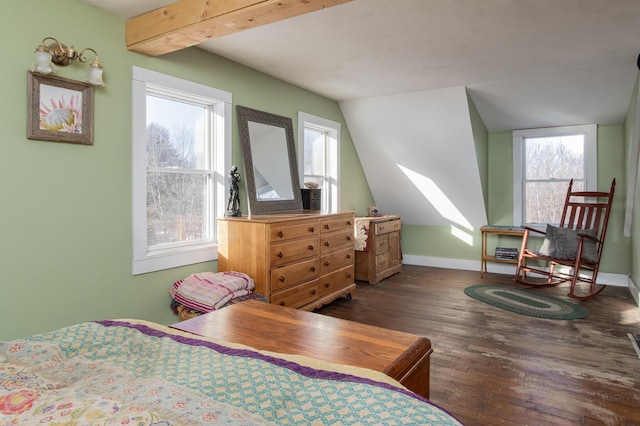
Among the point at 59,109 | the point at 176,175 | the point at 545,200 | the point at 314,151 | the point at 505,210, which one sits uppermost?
the point at 314,151

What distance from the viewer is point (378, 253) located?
5035 mm

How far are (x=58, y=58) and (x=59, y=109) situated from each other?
30 centimetres

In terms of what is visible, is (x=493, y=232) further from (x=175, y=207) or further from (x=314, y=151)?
(x=175, y=207)

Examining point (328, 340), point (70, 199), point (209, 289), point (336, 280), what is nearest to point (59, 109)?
point (70, 199)

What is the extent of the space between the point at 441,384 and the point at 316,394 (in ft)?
6.09

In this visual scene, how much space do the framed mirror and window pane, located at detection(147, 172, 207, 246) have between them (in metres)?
0.45

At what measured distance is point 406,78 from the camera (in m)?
4.04

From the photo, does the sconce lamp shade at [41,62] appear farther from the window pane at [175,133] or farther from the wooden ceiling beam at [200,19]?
the window pane at [175,133]

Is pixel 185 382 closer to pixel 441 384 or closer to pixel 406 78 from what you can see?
pixel 441 384

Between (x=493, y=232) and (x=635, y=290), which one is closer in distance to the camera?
(x=635, y=290)

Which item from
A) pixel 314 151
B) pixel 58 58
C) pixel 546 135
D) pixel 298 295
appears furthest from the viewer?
pixel 546 135

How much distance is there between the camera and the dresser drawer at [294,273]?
3.12m

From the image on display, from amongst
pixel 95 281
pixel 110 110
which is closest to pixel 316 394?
pixel 95 281

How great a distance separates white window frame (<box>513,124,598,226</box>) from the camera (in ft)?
16.1
